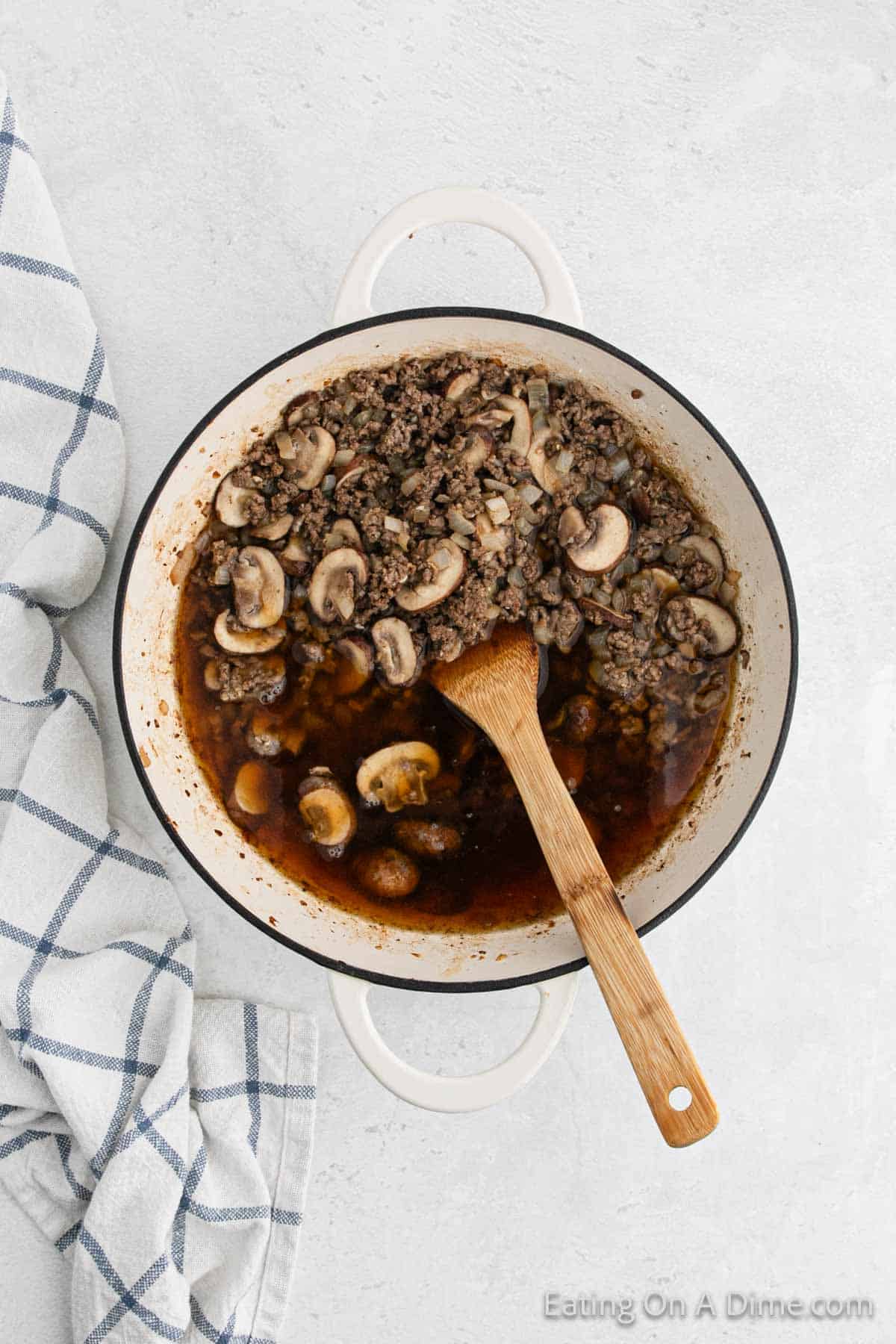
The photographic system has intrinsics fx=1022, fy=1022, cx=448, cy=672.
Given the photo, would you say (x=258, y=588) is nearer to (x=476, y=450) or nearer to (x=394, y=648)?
(x=394, y=648)

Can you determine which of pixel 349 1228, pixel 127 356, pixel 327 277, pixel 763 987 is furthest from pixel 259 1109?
pixel 327 277

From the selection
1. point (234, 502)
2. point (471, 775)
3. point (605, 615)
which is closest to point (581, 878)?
point (471, 775)

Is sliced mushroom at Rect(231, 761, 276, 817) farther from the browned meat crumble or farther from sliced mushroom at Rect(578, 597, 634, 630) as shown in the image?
sliced mushroom at Rect(578, 597, 634, 630)

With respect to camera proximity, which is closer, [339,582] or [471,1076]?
[471,1076]

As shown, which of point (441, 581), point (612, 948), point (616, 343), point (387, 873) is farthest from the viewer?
point (616, 343)

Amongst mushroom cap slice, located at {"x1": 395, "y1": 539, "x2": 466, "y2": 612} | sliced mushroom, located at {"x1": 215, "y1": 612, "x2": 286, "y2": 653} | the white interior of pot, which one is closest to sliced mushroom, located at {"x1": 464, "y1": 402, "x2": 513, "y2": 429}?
the white interior of pot

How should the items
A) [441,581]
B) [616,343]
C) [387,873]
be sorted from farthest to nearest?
[616,343], [387,873], [441,581]

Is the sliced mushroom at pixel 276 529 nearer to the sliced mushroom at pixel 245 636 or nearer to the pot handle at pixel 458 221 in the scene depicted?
the sliced mushroom at pixel 245 636
